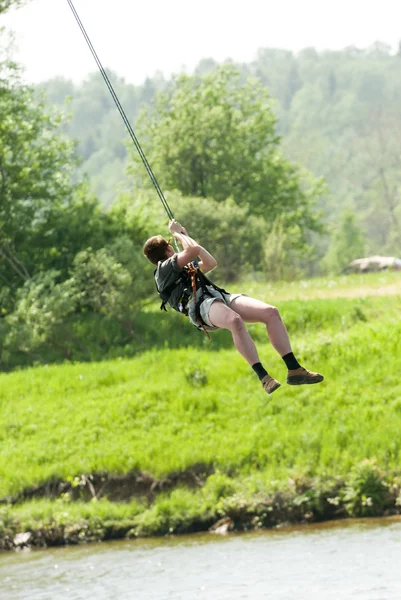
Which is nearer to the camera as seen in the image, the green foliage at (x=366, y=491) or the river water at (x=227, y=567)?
the river water at (x=227, y=567)

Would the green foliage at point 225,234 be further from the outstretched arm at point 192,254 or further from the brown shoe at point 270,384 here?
the brown shoe at point 270,384

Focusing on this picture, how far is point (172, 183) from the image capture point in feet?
177

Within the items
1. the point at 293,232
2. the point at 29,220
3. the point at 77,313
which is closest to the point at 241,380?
the point at 77,313

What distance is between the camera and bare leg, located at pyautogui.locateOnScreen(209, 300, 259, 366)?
35.3 feet

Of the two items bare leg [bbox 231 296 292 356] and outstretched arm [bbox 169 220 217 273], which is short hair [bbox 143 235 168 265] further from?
bare leg [bbox 231 296 292 356]

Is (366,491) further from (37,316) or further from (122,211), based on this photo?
(122,211)

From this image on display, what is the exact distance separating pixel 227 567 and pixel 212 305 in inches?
397

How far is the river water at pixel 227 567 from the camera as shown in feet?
60.6

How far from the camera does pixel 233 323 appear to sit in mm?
10742

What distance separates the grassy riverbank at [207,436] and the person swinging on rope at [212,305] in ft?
37.9

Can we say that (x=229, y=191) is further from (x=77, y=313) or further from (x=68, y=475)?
(x=68, y=475)

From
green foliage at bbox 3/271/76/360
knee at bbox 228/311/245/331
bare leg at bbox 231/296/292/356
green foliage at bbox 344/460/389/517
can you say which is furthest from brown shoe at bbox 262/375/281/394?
green foliage at bbox 3/271/76/360

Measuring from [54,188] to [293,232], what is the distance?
2171 cm


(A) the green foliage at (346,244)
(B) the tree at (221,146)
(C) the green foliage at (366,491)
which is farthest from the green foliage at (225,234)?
(A) the green foliage at (346,244)
